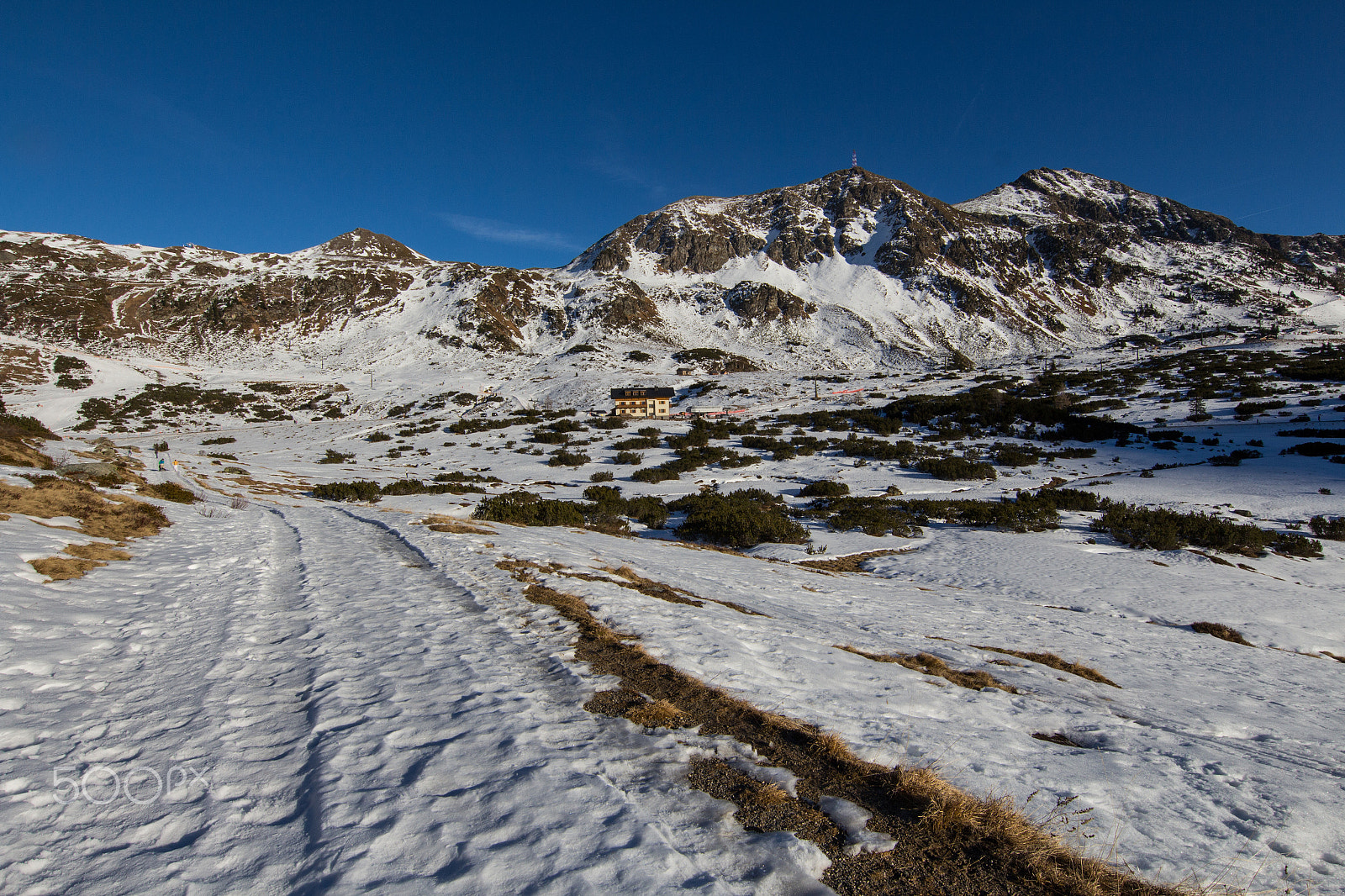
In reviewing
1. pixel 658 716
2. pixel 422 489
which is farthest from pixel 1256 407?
pixel 422 489

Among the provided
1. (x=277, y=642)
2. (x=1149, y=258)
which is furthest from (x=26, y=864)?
(x=1149, y=258)

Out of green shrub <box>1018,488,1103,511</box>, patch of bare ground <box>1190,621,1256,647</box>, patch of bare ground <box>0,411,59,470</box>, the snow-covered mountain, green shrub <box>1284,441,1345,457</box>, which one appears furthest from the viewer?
the snow-covered mountain

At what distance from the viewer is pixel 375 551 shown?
1063cm

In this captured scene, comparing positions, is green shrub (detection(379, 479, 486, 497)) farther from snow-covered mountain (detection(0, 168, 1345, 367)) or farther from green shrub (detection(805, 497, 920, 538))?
snow-covered mountain (detection(0, 168, 1345, 367))

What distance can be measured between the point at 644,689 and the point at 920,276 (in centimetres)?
12917

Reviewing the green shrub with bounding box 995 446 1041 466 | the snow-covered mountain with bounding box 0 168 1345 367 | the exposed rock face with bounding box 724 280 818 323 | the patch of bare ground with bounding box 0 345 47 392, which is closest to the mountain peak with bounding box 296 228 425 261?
the snow-covered mountain with bounding box 0 168 1345 367

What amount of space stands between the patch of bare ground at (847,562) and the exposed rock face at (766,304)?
93945 millimetres

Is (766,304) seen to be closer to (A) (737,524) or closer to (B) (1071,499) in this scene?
(B) (1071,499)

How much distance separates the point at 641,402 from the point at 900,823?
4810cm

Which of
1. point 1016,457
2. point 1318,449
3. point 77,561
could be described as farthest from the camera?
point 1016,457

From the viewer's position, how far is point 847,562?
551 inches

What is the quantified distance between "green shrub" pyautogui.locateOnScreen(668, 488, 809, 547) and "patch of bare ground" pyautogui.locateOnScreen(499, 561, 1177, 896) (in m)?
11.3

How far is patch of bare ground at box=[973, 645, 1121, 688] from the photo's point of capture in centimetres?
683

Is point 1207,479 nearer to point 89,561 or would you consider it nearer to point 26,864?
point 26,864
